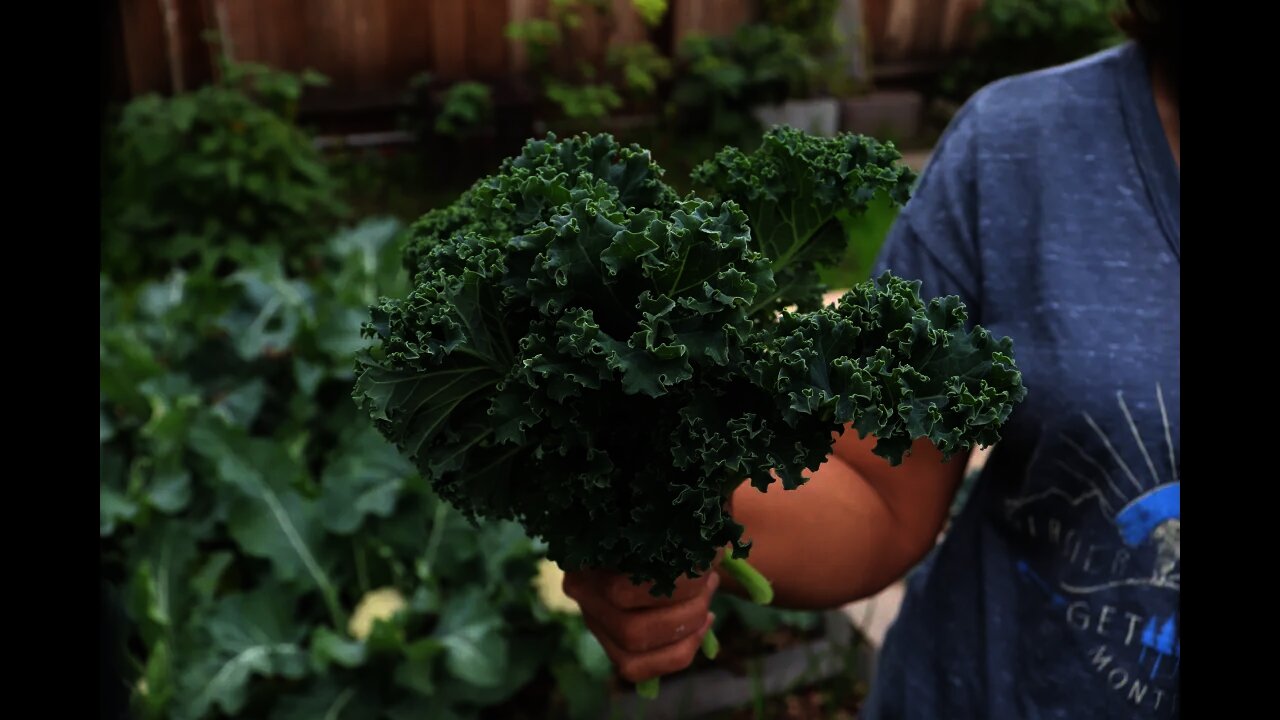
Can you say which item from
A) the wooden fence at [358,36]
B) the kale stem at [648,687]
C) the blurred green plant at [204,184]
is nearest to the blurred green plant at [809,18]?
the wooden fence at [358,36]

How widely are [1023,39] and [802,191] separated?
25.0 feet

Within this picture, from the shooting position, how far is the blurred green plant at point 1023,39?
26.1 feet

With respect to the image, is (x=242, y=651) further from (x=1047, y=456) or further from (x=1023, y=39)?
(x=1023, y=39)

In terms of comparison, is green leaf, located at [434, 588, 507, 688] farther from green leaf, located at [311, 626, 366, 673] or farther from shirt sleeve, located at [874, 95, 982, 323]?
shirt sleeve, located at [874, 95, 982, 323]

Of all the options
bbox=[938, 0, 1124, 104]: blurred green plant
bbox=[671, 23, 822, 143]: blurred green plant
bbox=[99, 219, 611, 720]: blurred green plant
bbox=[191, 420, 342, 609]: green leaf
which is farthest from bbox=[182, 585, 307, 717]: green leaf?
bbox=[938, 0, 1124, 104]: blurred green plant

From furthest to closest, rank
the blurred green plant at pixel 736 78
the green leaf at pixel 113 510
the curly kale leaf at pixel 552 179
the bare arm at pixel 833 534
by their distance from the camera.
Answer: the blurred green plant at pixel 736 78 < the green leaf at pixel 113 510 < the bare arm at pixel 833 534 < the curly kale leaf at pixel 552 179

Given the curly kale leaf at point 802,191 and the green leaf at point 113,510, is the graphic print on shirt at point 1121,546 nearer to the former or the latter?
the curly kale leaf at point 802,191

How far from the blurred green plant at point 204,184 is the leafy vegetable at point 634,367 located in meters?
4.74

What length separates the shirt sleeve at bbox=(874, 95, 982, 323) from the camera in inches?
61.9

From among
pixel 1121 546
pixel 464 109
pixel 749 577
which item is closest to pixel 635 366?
pixel 749 577

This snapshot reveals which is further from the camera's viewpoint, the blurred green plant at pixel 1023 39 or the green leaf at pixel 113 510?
the blurred green plant at pixel 1023 39

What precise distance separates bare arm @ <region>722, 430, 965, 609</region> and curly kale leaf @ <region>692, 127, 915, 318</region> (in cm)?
37

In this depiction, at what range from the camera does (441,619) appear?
125 inches

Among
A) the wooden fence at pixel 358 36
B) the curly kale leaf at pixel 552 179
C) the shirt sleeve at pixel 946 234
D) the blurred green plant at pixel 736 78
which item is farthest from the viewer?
the blurred green plant at pixel 736 78
